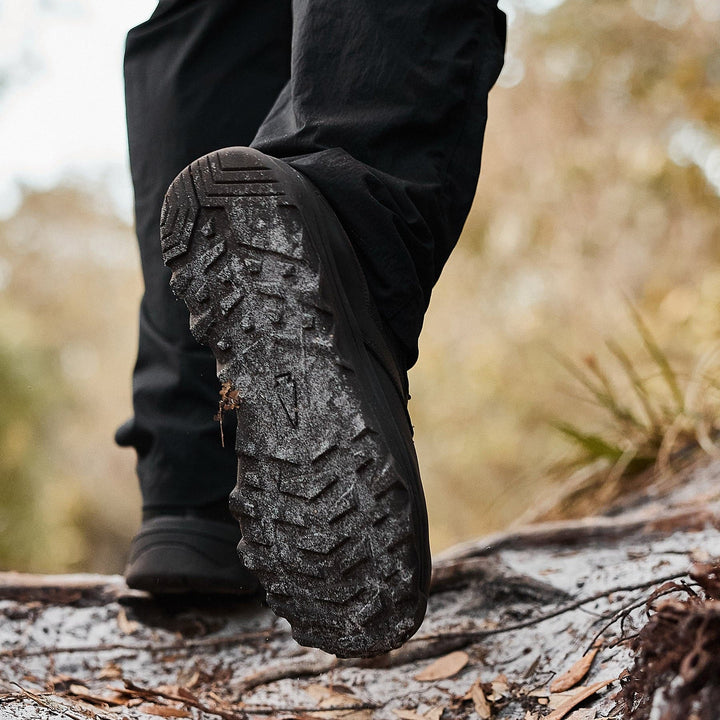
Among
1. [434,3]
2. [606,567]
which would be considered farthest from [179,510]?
[434,3]

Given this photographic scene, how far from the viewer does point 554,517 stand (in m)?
2.21

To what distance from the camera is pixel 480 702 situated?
0.90m

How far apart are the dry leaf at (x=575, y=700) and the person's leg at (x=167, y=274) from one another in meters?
0.50

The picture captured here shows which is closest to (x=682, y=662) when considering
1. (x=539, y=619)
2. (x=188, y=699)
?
(x=539, y=619)

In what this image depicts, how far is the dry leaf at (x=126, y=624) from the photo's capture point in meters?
1.28

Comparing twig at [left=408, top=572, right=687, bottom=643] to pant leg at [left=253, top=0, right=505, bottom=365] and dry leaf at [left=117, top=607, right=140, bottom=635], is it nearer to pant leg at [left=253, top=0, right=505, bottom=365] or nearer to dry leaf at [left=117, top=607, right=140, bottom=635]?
pant leg at [left=253, top=0, right=505, bottom=365]

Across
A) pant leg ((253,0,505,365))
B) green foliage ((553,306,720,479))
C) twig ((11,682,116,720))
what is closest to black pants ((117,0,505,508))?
pant leg ((253,0,505,365))

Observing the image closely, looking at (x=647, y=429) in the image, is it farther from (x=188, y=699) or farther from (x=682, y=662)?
(x=682, y=662)

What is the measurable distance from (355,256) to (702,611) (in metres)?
0.44

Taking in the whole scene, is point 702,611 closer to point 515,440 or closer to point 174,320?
point 174,320

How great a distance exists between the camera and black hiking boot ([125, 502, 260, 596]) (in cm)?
111

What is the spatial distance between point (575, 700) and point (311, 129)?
608 mm

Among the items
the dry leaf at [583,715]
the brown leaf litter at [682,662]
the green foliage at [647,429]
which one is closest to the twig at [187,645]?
the dry leaf at [583,715]

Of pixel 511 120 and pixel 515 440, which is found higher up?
pixel 511 120
